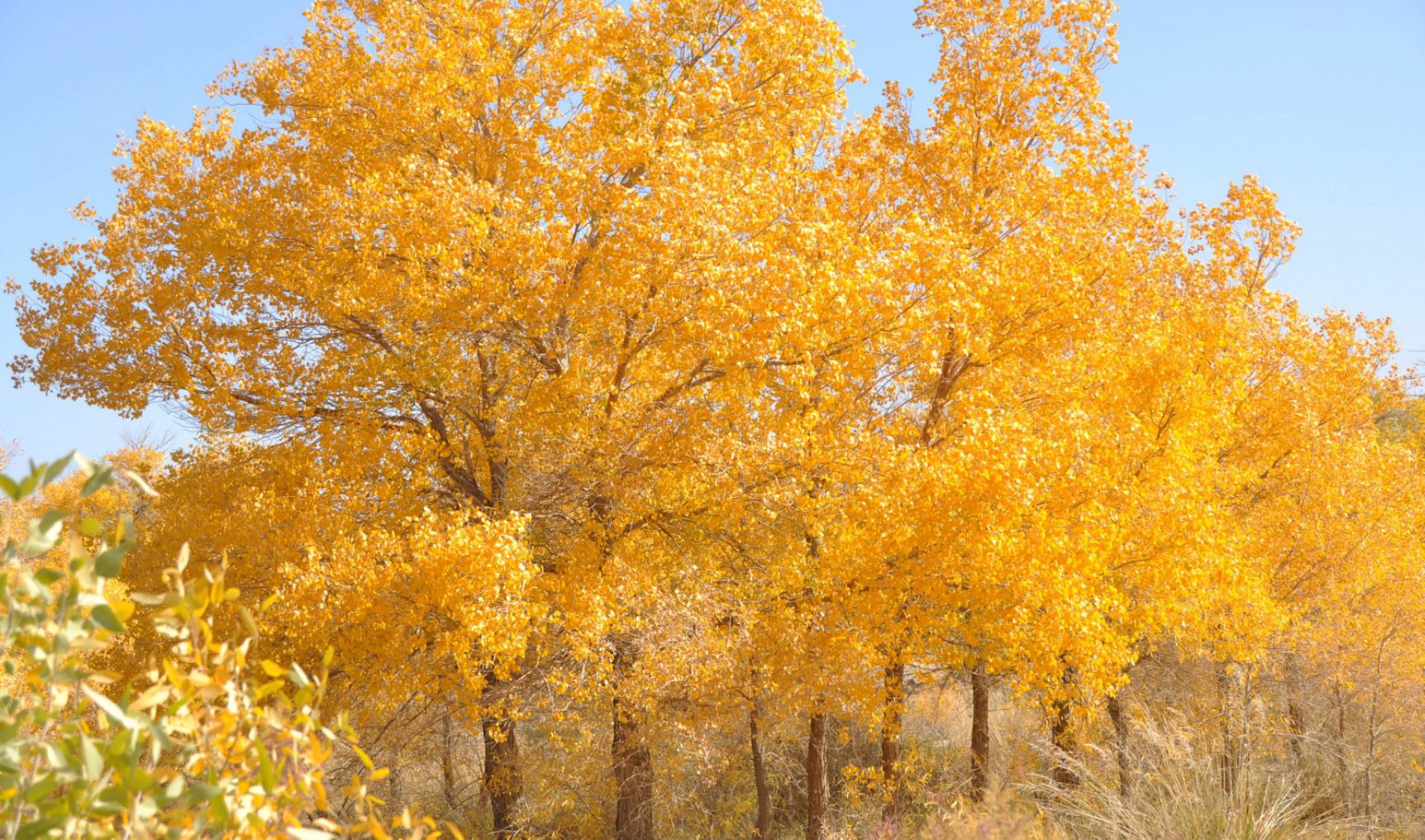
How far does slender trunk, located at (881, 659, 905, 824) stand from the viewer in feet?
36.7

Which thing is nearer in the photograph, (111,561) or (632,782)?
(111,561)

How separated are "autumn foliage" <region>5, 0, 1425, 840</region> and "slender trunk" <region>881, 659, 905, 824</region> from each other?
0.29 ft

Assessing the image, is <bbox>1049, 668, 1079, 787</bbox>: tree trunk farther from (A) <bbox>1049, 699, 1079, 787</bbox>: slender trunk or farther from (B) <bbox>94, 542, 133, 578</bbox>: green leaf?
(B) <bbox>94, 542, 133, 578</bbox>: green leaf

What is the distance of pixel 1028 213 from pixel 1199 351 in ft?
9.88

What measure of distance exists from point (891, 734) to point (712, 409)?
4517 millimetres

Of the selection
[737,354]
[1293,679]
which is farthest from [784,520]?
[1293,679]

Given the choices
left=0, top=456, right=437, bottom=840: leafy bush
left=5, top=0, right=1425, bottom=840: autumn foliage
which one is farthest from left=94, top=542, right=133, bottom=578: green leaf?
left=5, top=0, right=1425, bottom=840: autumn foliage

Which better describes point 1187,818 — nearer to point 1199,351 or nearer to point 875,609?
point 875,609

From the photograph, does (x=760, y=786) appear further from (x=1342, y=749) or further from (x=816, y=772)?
(x=1342, y=749)

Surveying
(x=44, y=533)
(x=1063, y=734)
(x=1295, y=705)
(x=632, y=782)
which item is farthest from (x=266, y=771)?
(x=1295, y=705)

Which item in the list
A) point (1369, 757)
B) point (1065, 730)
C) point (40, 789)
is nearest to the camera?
point (40, 789)

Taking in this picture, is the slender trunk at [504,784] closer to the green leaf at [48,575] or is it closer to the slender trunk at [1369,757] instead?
the slender trunk at [1369,757]

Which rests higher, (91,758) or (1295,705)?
(91,758)

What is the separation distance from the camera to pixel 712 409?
38.7 feet
